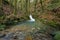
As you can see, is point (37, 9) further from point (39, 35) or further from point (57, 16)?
point (39, 35)

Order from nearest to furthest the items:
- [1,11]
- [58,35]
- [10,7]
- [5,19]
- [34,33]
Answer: [58,35] → [34,33] → [5,19] → [1,11] → [10,7]

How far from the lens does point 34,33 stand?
8391mm

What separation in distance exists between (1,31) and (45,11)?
6.31 m

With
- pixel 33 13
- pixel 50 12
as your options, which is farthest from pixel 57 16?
pixel 33 13

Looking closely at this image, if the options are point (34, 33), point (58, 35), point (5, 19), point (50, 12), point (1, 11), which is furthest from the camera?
point (50, 12)

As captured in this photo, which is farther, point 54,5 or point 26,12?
point 54,5

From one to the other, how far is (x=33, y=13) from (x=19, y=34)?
714cm

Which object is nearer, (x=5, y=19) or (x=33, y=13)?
(x=5, y=19)

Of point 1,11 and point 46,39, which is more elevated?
point 1,11

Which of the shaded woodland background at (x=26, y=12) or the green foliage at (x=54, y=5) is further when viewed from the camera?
the green foliage at (x=54, y=5)

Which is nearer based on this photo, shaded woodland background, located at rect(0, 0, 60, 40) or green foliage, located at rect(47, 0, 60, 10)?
shaded woodland background, located at rect(0, 0, 60, 40)

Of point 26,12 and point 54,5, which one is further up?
point 54,5

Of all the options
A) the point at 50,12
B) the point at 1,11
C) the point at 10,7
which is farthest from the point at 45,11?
the point at 1,11

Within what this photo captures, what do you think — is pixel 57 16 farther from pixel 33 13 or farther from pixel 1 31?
pixel 1 31
